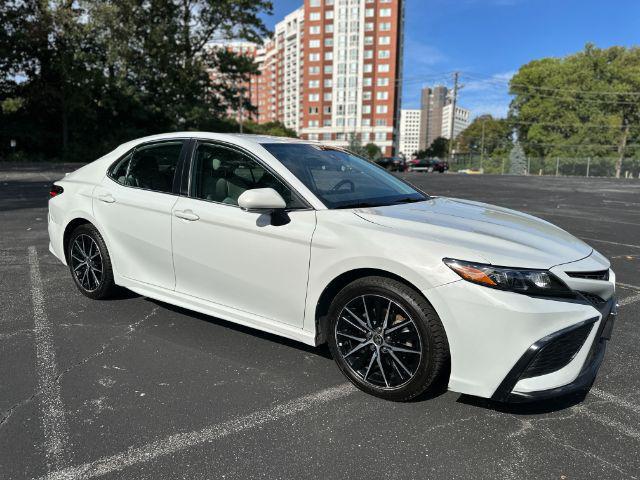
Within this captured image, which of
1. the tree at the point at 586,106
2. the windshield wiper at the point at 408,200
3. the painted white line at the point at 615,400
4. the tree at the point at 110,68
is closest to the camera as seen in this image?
the painted white line at the point at 615,400

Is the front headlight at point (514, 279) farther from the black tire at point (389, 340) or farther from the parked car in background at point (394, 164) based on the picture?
the parked car in background at point (394, 164)

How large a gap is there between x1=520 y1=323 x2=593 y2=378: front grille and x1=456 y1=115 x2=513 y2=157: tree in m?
76.4

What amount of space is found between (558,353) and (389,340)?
0.88 meters

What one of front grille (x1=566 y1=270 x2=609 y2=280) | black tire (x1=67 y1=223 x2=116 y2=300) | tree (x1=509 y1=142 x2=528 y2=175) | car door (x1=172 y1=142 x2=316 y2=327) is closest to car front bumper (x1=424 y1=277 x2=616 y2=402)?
front grille (x1=566 y1=270 x2=609 y2=280)

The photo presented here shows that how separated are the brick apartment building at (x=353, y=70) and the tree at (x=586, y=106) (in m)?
40.5

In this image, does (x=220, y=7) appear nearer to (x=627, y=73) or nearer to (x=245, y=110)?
(x=245, y=110)

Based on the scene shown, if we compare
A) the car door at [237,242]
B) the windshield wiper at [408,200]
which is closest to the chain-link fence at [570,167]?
the windshield wiper at [408,200]

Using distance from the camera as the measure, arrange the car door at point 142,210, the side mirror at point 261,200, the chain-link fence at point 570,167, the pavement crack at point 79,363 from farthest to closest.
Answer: the chain-link fence at point 570,167, the car door at point 142,210, the side mirror at point 261,200, the pavement crack at point 79,363

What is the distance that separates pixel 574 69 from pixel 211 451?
72464 millimetres

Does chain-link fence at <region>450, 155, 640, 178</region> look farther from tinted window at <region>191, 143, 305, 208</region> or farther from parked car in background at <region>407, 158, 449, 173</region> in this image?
tinted window at <region>191, 143, 305, 208</region>

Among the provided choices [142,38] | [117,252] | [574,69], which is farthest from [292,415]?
[574,69]

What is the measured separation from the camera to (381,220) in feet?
9.73

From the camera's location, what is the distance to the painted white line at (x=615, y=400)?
2885 millimetres

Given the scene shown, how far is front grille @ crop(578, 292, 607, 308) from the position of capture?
2.61 meters
